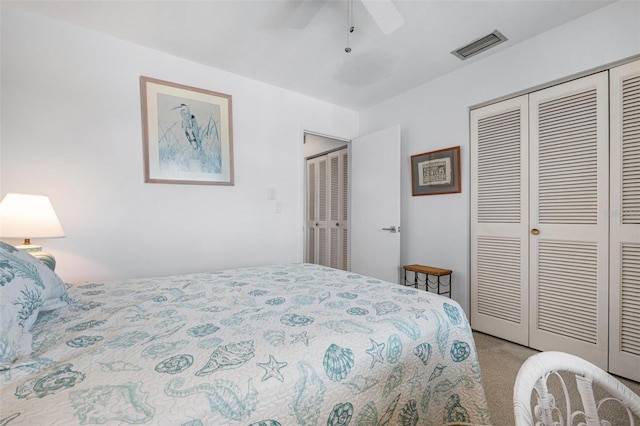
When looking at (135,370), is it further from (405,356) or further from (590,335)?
(590,335)

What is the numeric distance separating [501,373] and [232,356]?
2.00m

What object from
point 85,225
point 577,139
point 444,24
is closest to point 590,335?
point 577,139

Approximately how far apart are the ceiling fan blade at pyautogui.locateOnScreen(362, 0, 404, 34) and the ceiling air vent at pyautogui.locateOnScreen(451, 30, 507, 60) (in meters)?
1.11

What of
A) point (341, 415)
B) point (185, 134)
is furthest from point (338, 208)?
point (341, 415)

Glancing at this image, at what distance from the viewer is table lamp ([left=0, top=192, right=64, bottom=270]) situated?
1641 millimetres

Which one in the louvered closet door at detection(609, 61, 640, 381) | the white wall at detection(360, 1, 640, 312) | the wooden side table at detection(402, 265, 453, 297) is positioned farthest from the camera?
the wooden side table at detection(402, 265, 453, 297)

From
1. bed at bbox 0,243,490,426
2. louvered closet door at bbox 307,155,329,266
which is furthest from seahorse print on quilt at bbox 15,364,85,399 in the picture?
louvered closet door at bbox 307,155,329,266

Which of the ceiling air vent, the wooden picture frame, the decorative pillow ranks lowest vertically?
the decorative pillow

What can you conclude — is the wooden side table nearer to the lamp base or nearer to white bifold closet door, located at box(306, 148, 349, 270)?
white bifold closet door, located at box(306, 148, 349, 270)

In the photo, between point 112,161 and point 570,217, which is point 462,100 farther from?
point 112,161

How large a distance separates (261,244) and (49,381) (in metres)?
2.31

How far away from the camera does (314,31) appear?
2.16 metres

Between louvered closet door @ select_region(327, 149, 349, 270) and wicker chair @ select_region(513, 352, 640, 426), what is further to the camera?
louvered closet door @ select_region(327, 149, 349, 270)

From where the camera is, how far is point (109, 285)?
1.62 meters
